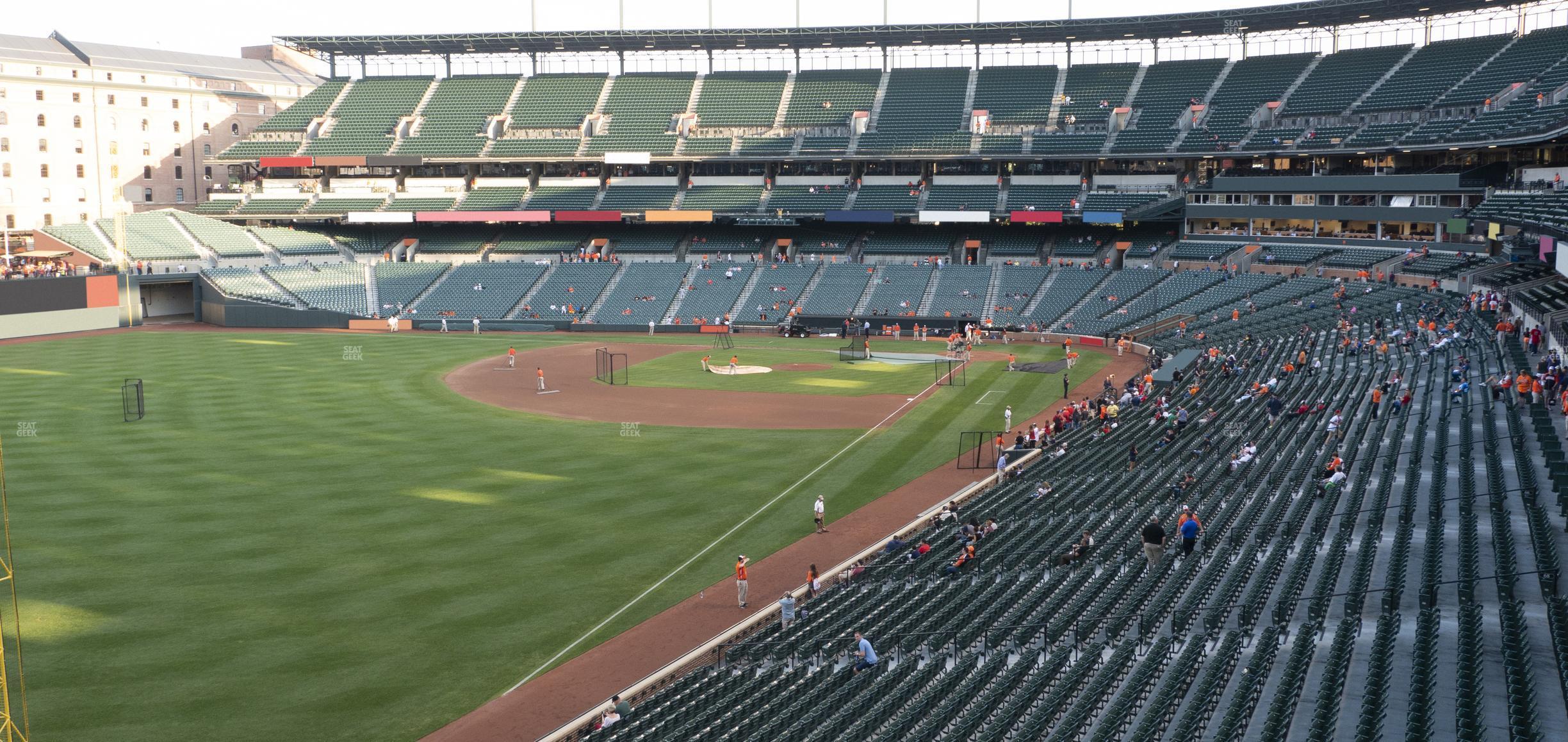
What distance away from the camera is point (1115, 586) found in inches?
835

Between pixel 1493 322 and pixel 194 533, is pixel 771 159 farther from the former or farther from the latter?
pixel 194 533

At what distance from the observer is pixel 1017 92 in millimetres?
89375

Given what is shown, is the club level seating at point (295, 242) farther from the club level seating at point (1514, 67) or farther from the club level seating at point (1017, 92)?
the club level seating at point (1514, 67)

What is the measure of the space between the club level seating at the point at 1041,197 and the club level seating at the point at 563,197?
3372cm

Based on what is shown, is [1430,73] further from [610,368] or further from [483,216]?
[483,216]

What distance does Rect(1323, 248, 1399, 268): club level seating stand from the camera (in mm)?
64375

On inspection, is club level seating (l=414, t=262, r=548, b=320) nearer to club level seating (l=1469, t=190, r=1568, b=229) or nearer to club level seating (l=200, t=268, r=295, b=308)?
club level seating (l=200, t=268, r=295, b=308)

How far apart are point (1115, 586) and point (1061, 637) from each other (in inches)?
104

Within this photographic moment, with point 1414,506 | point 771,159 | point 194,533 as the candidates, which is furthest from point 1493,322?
point 771,159

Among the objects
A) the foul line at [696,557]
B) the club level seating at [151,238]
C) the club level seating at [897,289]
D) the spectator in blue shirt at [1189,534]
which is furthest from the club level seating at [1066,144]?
the spectator in blue shirt at [1189,534]

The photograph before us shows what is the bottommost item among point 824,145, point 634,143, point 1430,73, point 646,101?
point 824,145

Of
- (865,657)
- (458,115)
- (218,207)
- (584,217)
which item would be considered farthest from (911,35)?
(865,657)

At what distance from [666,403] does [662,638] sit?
86.0 ft

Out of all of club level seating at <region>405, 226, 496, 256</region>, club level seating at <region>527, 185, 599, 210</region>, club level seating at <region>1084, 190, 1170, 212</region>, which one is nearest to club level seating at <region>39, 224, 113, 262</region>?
club level seating at <region>405, 226, 496, 256</region>
